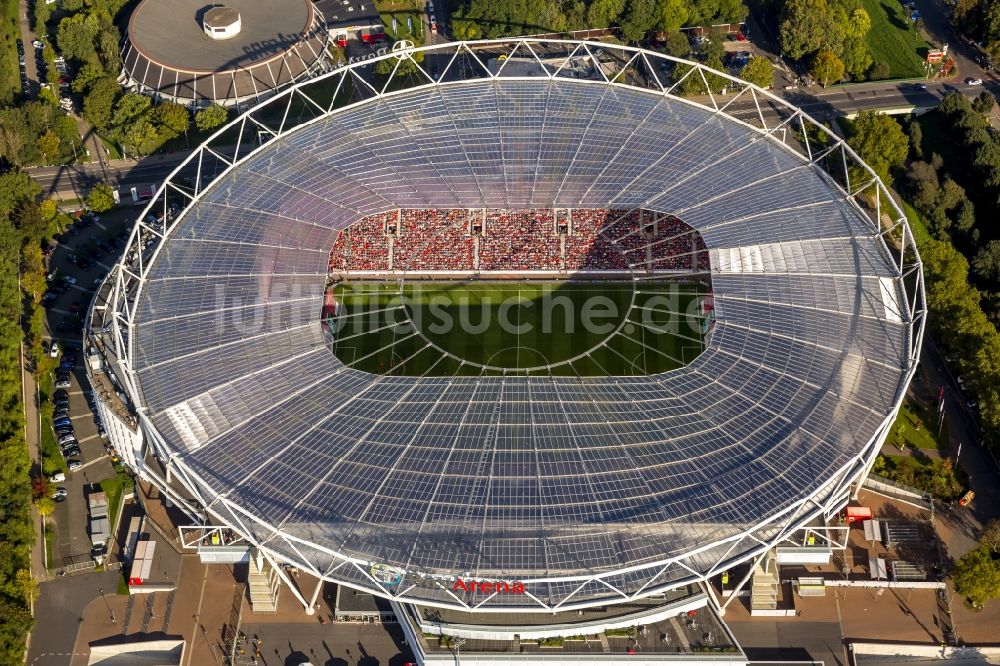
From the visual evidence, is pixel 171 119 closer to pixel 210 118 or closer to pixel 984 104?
pixel 210 118

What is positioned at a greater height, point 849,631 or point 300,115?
point 300,115

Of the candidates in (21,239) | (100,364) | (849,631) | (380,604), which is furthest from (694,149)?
(21,239)

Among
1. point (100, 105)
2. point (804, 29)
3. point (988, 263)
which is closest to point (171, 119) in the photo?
point (100, 105)

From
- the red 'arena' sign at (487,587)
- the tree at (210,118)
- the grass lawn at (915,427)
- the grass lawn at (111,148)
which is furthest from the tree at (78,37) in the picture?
the grass lawn at (915,427)

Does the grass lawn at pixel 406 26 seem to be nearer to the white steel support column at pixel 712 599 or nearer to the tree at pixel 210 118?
the tree at pixel 210 118

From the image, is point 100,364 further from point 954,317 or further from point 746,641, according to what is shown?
point 954,317
